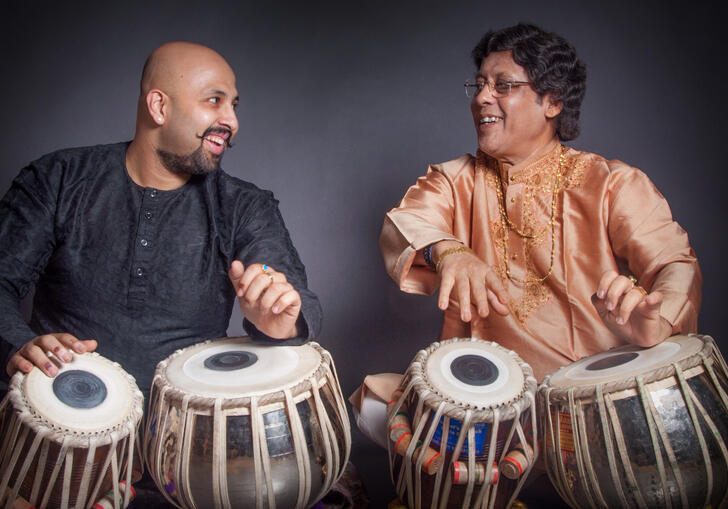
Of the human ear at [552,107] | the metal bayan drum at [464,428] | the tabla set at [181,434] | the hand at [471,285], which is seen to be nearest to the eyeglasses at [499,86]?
the human ear at [552,107]

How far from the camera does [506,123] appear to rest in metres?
2.34

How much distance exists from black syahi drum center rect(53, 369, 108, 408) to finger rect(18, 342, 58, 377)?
27mm

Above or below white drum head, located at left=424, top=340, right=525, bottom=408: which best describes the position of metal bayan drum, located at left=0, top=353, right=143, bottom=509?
below

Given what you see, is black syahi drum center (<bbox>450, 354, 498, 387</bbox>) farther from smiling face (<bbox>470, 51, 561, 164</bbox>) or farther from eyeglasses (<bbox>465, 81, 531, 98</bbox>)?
eyeglasses (<bbox>465, 81, 531, 98</bbox>)

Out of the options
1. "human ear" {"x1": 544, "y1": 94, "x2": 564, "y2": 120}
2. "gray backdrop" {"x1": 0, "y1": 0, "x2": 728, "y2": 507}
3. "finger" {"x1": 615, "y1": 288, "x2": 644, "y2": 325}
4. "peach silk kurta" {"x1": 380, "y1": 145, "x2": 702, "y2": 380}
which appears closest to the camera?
"finger" {"x1": 615, "y1": 288, "x2": 644, "y2": 325}

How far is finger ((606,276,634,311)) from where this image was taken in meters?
1.75

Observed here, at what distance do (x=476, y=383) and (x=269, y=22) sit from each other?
2.49 m

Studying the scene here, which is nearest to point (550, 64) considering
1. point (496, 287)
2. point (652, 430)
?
point (496, 287)

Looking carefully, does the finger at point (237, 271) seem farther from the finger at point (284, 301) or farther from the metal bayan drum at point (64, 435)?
the metal bayan drum at point (64, 435)

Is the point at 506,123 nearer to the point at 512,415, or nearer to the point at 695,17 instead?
the point at 512,415

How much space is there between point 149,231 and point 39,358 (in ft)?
2.31

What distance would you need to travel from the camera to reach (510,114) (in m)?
2.33

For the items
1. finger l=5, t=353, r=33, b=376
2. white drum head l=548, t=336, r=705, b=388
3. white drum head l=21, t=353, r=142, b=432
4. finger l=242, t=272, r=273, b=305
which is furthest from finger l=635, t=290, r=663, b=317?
finger l=5, t=353, r=33, b=376

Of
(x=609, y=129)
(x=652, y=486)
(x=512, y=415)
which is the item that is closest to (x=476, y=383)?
(x=512, y=415)
